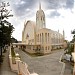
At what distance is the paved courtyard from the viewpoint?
2703mm

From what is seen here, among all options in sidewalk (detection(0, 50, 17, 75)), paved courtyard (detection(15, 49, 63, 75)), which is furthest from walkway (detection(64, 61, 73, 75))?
sidewalk (detection(0, 50, 17, 75))

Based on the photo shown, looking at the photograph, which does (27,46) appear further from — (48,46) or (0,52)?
(0,52)

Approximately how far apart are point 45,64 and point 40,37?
303 millimetres

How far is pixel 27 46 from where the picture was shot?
9.06ft

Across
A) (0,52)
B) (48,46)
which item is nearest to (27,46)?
(48,46)

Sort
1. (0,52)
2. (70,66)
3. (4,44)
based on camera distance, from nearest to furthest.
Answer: (70,66)
(4,44)
(0,52)

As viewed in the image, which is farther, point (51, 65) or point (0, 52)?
point (0, 52)

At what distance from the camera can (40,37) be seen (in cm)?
273

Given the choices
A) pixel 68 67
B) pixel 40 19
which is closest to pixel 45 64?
pixel 68 67

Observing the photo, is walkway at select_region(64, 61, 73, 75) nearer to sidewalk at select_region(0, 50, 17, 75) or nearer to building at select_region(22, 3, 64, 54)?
building at select_region(22, 3, 64, 54)

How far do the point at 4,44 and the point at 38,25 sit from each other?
0.75 metres

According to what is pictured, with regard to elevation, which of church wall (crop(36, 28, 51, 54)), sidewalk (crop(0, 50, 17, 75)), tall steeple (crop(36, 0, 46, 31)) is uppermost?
tall steeple (crop(36, 0, 46, 31))

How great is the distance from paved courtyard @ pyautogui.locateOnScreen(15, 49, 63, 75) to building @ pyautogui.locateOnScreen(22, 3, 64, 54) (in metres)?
0.07

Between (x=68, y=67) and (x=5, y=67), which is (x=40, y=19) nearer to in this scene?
(x=68, y=67)
